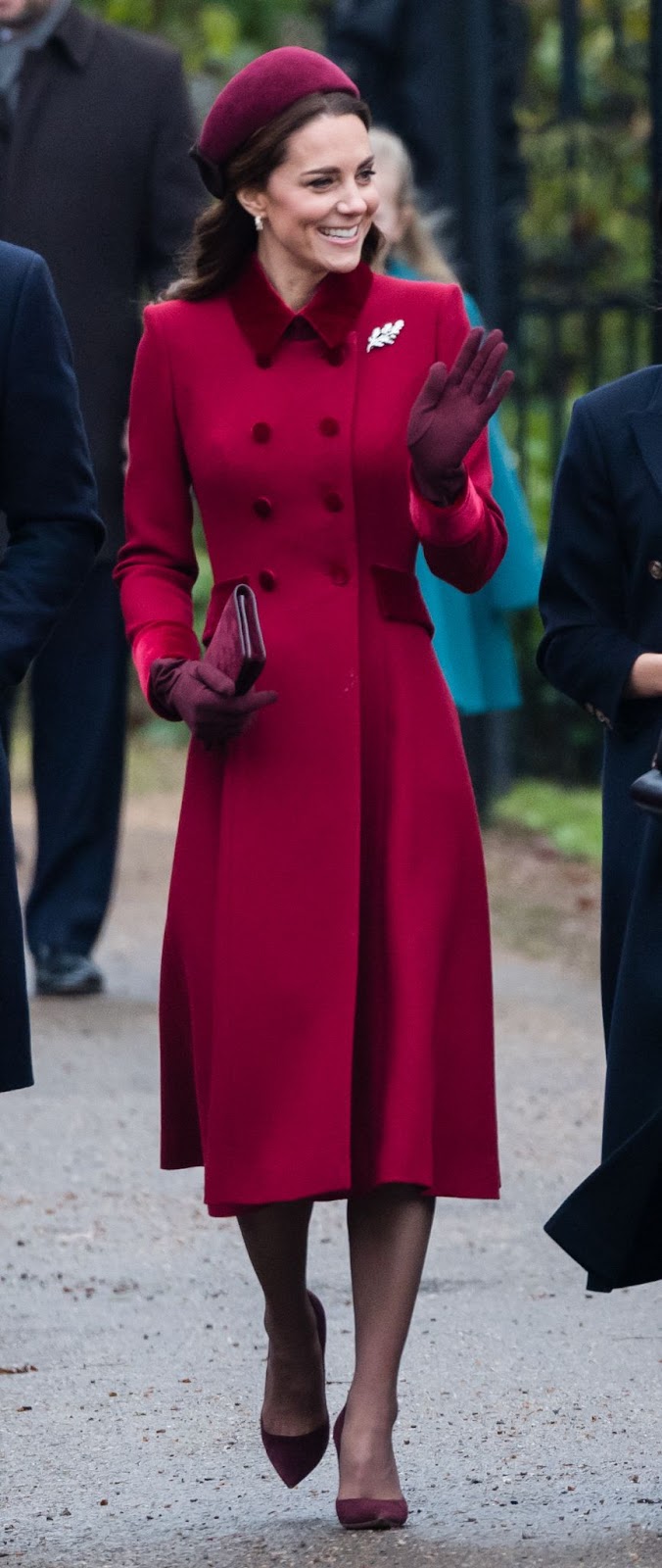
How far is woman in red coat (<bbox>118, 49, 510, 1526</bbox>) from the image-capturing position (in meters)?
3.51

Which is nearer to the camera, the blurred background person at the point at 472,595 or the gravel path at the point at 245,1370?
the gravel path at the point at 245,1370

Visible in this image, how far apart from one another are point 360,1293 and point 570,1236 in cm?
29

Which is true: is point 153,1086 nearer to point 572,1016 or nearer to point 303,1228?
point 572,1016

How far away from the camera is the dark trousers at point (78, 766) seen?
6895 millimetres

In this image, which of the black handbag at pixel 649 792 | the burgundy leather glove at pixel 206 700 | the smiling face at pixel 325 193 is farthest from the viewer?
the smiling face at pixel 325 193

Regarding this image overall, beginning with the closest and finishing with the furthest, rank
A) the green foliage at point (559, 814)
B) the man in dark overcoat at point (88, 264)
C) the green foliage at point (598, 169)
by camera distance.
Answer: the man in dark overcoat at point (88, 264), the green foliage at point (559, 814), the green foliage at point (598, 169)

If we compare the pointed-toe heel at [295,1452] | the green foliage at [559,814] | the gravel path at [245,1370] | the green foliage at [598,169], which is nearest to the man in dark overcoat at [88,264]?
the gravel path at [245,1370]

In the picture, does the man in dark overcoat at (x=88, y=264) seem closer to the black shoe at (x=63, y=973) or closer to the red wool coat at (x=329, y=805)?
the black shoe at (x=63, y=973)

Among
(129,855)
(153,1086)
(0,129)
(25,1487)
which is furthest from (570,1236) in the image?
(129,855)

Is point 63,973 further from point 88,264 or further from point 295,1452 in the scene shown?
point 295,1452

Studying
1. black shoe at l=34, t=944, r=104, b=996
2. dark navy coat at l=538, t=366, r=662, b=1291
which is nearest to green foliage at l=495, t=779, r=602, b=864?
Answer: black shoe at l=34, t=944, r=104, b=996

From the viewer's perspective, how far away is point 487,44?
976 centimetres

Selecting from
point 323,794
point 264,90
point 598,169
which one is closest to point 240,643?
point 323,794

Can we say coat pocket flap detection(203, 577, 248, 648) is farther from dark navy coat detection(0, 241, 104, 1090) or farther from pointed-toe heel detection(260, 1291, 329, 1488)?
pointed-toe heel detection(260, 1291, 329, 1488)
